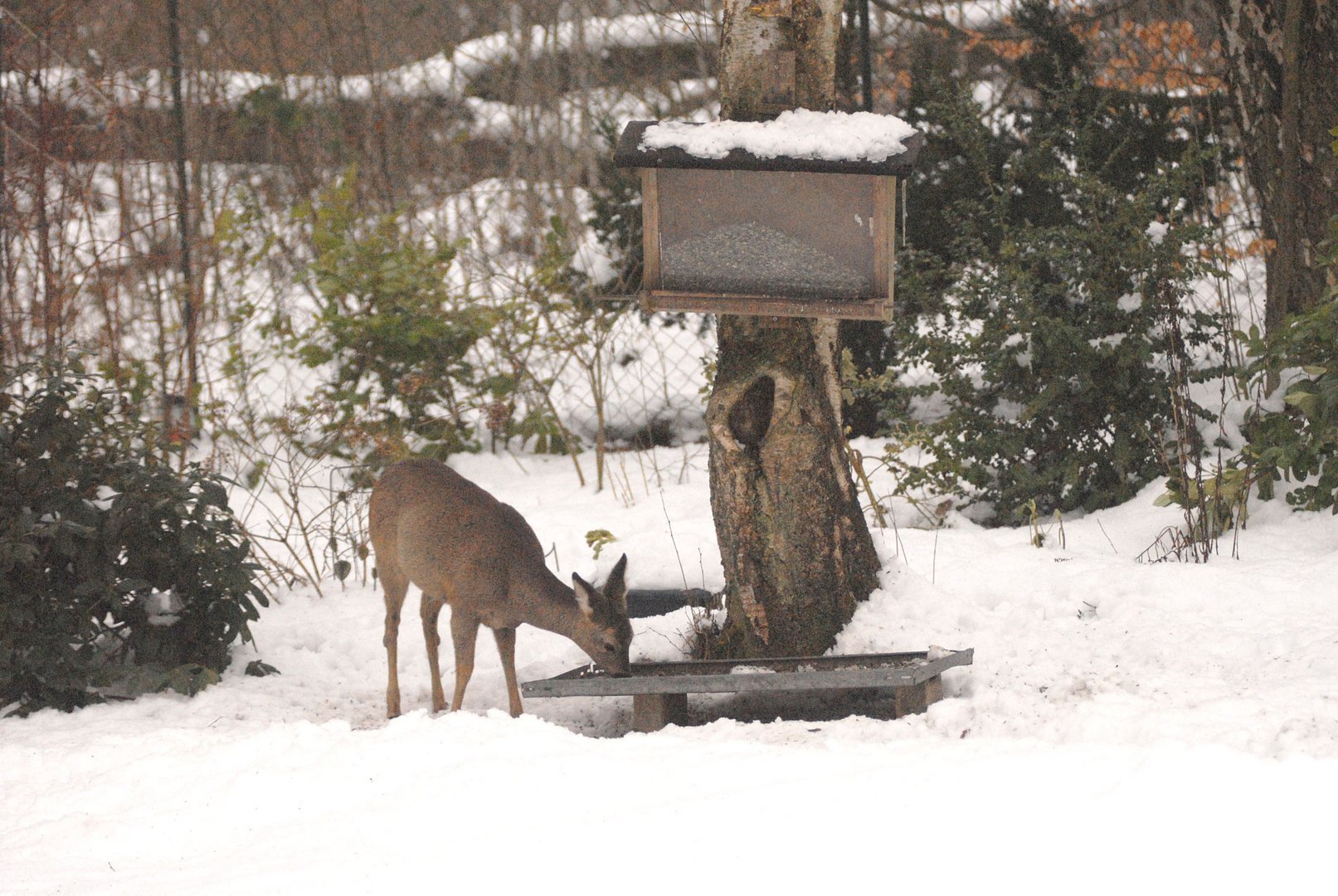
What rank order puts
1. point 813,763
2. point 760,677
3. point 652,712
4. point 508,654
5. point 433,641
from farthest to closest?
point 433,641, point 508,654, point 652,712, point 760,677, point 813,763

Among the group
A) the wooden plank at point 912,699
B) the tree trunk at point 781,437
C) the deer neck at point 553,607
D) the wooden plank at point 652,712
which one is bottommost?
the wooden plank at point 652,712

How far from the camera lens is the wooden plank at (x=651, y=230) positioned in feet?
15.6

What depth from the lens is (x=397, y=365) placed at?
30.5 ft

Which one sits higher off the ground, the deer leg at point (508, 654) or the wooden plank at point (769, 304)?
the wooden plank at point (769, 304)

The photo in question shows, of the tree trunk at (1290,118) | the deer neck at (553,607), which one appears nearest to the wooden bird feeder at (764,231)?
the deer neck at (553,607)

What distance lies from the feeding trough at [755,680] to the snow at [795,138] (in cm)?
171

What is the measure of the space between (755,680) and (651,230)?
1.57 metres

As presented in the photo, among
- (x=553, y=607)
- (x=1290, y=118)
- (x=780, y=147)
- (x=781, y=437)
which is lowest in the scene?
(x=553, y=607)

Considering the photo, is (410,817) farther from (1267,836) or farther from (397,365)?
(397,365)

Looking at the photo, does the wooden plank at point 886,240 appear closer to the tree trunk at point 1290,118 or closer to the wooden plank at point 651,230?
the wooden plank at point 651,230

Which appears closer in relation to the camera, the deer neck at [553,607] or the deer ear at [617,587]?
the deer ear at [617,587]

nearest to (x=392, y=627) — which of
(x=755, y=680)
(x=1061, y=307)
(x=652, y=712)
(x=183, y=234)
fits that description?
(x=652, y=712)

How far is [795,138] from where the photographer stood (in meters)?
4.62

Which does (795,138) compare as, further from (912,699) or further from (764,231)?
(912,699)
